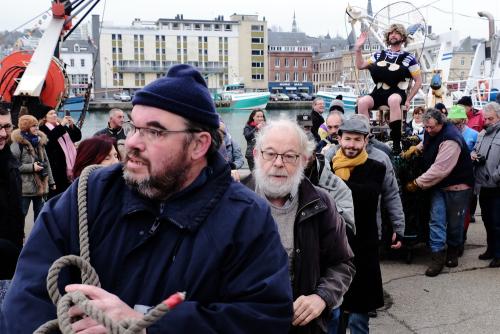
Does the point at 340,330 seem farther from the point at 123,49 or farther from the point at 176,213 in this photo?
the point at 123,49

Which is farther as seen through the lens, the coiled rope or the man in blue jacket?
the man in blue jacket

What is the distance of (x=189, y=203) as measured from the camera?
1.67 metres

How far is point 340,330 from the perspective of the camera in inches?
148

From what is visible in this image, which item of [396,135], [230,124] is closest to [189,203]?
[396,135]

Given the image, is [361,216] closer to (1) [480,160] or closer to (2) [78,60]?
(1) [480,160]

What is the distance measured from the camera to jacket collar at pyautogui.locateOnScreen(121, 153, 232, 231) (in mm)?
1623

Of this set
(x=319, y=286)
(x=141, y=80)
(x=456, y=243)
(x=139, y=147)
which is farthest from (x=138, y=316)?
(x=141, y=80)

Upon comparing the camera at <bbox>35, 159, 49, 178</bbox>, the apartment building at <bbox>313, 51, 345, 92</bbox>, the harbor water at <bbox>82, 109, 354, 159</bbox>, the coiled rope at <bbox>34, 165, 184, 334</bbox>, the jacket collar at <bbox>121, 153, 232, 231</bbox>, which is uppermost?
the apartment building at <bbox>313, 51, 345, 92</bbox>

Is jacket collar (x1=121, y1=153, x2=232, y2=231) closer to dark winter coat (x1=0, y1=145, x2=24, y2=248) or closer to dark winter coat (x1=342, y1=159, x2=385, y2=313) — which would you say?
dark winter coat (x1=342, y1=159, x2=385, y2=313)

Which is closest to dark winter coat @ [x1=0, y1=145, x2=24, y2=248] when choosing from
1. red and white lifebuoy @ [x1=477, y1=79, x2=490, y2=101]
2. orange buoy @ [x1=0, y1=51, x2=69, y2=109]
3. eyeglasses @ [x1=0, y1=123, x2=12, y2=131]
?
eyeglasses @ [x1=0, y1=123, x2=12, y2=131]

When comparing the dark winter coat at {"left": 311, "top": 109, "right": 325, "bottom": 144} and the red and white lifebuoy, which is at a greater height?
the red and white lifebuoy

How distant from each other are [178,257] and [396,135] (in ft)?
16.7

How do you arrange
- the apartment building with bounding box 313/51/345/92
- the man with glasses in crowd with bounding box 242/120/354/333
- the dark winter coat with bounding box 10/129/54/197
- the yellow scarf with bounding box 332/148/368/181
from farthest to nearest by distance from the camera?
the apartment building with bounding box 313/51/345/92 → the dark winter coat with bounding box 10/129/54/197 → the yellow scarf with bounding box 332/148/368/181 → the man with glasses in crowd with bounding box 242/120/354/333

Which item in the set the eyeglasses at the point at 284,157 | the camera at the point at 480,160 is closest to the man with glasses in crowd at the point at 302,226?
the eyeglasses at the point at 284,157
